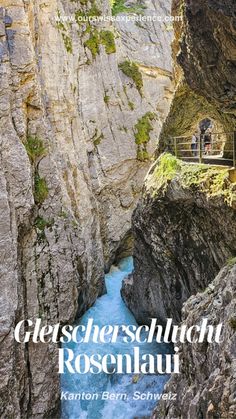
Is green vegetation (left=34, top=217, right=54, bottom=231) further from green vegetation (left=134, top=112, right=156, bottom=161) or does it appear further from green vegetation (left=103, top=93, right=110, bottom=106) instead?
green vegetation (left=103, top=93, right=110, bottom=106)

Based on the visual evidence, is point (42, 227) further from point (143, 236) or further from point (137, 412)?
point (137, 412)

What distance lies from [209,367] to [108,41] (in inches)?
953

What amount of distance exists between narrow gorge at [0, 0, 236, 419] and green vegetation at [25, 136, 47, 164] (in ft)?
0.14

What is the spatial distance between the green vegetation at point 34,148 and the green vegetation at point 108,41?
14024mm

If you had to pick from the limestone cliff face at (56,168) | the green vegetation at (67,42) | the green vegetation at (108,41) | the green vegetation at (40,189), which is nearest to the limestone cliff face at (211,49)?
the limestone cliff face at (56,168)

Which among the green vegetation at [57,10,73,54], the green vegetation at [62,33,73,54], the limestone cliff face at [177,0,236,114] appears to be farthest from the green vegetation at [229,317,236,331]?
the green vegetation at [62,33,73,54]

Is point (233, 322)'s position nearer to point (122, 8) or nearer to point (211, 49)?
point (211, 49)

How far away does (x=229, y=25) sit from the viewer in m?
6.72

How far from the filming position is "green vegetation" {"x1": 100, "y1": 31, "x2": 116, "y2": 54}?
83.6ft

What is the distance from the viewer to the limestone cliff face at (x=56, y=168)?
38.6 ft

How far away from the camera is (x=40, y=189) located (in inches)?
556

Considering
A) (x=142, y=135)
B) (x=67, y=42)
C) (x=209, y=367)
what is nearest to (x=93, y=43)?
(x=67, y=42)

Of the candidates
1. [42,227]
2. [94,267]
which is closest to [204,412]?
[42,227]

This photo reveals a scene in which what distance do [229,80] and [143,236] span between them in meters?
8.94
